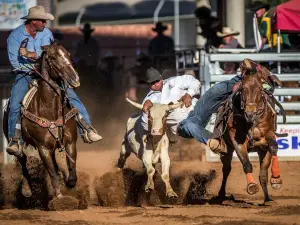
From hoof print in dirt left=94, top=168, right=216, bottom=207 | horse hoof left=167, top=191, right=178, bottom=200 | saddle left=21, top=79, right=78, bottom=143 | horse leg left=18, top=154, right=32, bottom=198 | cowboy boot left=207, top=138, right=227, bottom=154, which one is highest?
saddle left=21, top=79, right=78, bottom=143

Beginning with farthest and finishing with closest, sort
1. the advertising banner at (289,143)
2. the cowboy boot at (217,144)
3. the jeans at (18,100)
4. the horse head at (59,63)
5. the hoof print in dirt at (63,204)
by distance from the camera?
the advertising banner at (289,143) < the cowboy boot at (217,144) < the jeans at (18,100) < the hoof print in dirt at (63,204) < the horse head at (59,63)

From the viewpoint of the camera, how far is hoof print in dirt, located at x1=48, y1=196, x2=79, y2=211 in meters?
12.6

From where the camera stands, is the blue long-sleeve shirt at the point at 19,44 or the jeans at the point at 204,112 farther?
the jeans at the point at 204,112

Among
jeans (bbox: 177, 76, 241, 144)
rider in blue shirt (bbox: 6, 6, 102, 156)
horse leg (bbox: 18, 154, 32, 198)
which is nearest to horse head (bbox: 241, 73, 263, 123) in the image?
jeans (bbox: 177, 76, 241, 144)

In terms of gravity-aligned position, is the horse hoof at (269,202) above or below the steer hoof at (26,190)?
below

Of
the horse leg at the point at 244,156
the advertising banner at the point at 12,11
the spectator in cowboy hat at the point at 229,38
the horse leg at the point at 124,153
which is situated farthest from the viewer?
the spectator in cowboy hat at the point at 229,38

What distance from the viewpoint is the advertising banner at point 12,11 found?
21062 mm

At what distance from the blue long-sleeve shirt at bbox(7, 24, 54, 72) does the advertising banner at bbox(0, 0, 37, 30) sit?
25.5 ft

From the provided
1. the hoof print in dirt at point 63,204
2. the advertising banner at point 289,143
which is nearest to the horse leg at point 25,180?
the hoof print in dirt at point 63,204

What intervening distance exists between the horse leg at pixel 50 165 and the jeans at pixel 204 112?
2174mm

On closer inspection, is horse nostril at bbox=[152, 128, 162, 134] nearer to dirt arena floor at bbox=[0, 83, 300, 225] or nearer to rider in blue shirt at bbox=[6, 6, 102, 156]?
rider in blue shirt at bbox=[6, 6, 102, 156]

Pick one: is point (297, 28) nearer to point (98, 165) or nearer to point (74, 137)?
point (98, 165)

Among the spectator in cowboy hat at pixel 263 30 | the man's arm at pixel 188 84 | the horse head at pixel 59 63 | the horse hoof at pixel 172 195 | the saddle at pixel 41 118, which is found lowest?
the horse hoof at pixel 172 195

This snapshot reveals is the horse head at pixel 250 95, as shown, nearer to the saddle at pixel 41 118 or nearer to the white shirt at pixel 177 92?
the white shirt at pixel 177 92
